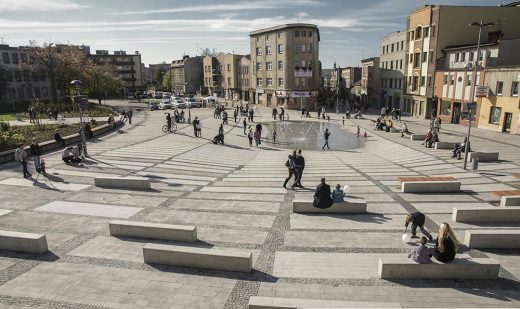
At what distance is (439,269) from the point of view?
8398mm

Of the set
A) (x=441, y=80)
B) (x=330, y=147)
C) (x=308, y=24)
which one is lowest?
(x=330, y=147)

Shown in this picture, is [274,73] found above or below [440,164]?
above

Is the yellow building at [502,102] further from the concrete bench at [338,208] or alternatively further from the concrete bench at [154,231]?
the concrete bench at [154,231]

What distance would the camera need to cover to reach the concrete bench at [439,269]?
834 centimetres

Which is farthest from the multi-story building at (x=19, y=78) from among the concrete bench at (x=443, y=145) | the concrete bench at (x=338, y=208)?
the concrete bench at (x=443, y=145)

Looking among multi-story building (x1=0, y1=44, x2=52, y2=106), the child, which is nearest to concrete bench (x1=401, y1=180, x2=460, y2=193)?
the child

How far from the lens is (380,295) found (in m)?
7.85

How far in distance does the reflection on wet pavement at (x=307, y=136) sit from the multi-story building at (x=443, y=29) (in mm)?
14660

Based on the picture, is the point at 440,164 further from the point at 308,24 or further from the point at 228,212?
the point at 308,24

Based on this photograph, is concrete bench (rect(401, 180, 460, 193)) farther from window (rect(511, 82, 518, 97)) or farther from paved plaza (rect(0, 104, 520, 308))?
window (rect(511, 82, 518, 97))

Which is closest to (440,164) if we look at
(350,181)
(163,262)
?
(350,181)

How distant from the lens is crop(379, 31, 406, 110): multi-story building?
57.7 meters

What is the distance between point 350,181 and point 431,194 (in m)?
3.98

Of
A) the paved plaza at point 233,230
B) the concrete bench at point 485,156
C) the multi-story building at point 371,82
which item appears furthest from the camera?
the multi-story building at point 371,82
